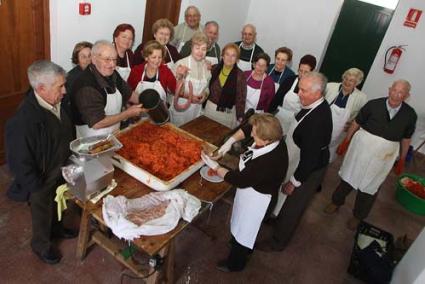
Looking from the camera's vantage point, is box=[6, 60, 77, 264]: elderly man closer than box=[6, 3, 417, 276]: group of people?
Yes

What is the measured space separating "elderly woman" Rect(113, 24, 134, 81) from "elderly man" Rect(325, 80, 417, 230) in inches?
98.1

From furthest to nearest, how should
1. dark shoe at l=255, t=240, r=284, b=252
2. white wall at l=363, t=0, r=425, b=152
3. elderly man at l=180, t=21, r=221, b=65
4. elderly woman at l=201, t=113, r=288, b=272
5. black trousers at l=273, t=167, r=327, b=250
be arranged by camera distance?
white wall at l=363, t=0, r=425, b=152 → elderly man at l=180, t=21, r=221, b=65 → dark shoe at l=255, t=240, r=284, b=252 → black trousers at l=273, t=167, r=327, b=250 → elderly woman at l=201, t=113, r=288, b=272

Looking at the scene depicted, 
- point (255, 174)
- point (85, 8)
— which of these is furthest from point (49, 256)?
point (85, 8)

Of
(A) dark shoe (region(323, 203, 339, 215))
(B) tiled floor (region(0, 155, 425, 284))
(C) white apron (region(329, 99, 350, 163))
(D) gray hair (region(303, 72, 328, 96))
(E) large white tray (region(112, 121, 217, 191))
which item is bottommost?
(B) tiled floor (region(0, 155, 425, 284))

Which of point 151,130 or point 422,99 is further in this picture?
point 422,99

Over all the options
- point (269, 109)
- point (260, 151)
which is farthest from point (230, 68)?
point (260, 151)

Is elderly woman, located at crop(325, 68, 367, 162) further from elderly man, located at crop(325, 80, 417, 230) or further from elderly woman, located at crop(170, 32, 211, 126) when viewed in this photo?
elderly woman, located at crop(170, 32, 211, 126)

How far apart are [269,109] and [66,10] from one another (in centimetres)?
246

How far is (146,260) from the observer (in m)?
2.89

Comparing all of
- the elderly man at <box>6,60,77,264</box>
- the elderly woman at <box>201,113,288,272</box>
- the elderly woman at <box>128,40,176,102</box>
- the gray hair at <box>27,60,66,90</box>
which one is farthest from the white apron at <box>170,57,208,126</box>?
the gray hair at <box>27,60,66,90</box>

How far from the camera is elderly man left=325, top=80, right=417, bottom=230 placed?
11.0 ft

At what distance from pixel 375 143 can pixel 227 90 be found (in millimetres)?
1637

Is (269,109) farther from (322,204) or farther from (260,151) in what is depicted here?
(260,151)

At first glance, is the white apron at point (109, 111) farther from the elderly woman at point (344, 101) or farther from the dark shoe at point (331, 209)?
the dark shoe at point (331, 209)
